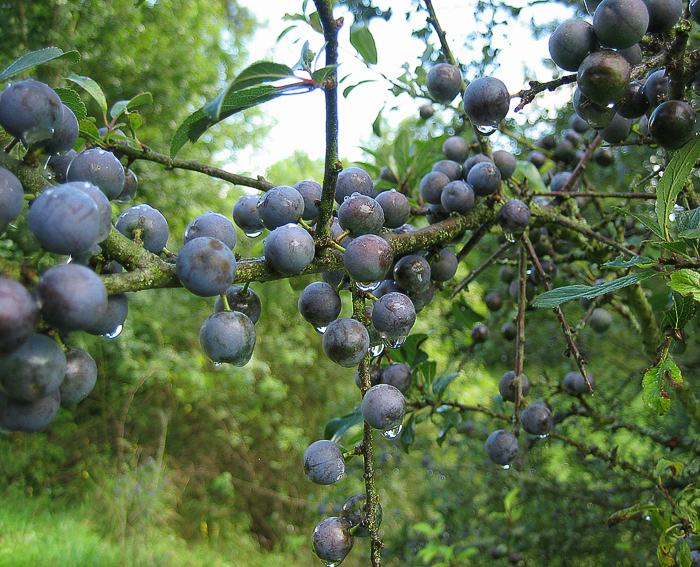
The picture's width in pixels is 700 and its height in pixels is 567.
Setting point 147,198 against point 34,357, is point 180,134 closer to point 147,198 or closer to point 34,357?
point 34,357

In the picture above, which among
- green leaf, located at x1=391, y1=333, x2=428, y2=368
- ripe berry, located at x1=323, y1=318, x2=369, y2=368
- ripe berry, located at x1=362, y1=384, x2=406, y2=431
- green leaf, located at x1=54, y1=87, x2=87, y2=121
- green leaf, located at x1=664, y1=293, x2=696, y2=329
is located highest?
green leaf, located at x1=54, y1=87, x2=87, y2=121

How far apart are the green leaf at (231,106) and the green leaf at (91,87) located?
1.07ft

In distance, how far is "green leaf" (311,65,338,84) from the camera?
2.33ft

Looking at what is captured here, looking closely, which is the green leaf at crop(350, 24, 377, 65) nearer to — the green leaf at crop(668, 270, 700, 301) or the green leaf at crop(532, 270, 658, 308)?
the green leaf at crop(532, 270, 658, 308)

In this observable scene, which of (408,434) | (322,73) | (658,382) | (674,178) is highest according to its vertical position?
(322,73)

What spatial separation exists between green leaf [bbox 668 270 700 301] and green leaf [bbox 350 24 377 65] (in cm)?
92

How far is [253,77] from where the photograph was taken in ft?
2.39

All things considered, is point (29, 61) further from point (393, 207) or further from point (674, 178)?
point (674, 178)

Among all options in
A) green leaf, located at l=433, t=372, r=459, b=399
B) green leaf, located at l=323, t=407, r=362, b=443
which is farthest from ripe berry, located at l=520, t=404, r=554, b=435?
green leaf, located at l=323, t=407, r=362, b=443

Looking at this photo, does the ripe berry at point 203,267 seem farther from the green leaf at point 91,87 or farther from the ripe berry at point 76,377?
the green leaf at point 91,87

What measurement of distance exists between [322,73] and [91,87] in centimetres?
72

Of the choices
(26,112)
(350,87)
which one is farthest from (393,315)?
(350,87)

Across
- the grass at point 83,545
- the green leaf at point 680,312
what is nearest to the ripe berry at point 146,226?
the green leaf at point 680,312

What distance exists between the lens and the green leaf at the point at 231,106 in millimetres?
812
